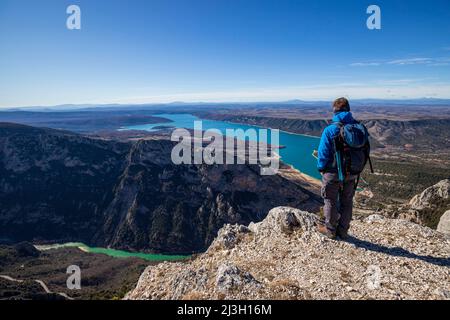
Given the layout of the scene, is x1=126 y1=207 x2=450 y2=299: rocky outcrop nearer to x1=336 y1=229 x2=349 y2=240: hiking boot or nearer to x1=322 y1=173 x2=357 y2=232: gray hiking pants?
x1=336 y1=229 x2=349 y2=240: hiking boot

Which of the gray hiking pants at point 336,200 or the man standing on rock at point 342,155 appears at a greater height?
the man standing on rock at point 342,155

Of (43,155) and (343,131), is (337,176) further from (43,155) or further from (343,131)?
(43,155)

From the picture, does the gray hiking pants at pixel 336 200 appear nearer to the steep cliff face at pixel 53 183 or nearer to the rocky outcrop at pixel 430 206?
the rocky outcrop at pixel 430 206

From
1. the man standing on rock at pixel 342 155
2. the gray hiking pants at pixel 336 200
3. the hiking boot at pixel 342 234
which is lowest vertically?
the hiking boot at pixel 342 234

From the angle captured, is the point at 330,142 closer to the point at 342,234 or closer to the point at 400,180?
the point at 342,234

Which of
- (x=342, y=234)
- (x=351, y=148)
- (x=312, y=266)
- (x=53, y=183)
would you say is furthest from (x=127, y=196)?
(x=351, y=148)

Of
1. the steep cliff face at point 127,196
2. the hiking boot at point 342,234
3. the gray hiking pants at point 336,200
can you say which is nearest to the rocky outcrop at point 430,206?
the steep cliff face at point 127,196
